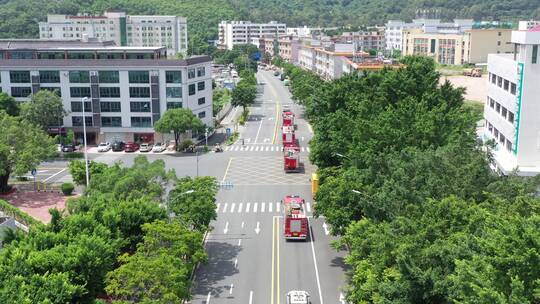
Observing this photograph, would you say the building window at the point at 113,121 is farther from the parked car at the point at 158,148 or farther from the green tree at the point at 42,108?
the parked car at the point at 158,148

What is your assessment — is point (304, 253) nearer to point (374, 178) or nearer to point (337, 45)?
point (374, 178)

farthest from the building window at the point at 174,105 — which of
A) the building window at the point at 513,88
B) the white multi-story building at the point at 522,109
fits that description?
the building window at the point at 513,88

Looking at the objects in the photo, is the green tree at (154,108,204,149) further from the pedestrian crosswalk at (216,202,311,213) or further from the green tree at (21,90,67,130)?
the pedestrian crosswalk at (216,202,311,213)

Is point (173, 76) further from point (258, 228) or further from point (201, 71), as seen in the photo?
point (258, 228)

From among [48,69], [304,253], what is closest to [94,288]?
[304,253]

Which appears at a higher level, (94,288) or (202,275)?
(94,288)

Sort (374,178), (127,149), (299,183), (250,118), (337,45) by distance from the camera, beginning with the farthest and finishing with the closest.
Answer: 1. (337,45)
2. (250,118)
3. (127,149)
4. (299,183)
5. (374,178)
